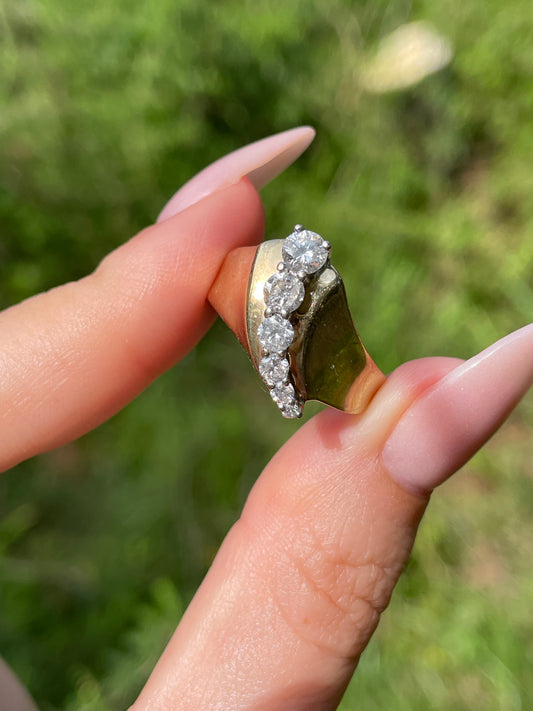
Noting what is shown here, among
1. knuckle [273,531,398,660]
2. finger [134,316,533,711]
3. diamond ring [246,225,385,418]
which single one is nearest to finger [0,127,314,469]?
diamond ring [246,225,385,418]

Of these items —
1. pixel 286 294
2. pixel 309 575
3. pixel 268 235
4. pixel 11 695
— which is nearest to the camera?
pixel 286 294

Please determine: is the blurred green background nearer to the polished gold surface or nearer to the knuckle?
the knuckle

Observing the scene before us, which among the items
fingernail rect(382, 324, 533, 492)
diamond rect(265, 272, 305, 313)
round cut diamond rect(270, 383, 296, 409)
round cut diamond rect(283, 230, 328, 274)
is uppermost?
round cut diamond rect(283, 230, 328, 274)

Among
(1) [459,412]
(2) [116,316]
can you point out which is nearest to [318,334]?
(1) [459,412]

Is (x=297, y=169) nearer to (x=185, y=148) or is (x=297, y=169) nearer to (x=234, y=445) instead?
(x=185, y=148)

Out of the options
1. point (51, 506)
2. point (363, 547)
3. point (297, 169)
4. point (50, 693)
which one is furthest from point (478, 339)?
point (50, 693)

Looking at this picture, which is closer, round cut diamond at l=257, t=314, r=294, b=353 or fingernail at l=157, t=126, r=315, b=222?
round cut diamond at l=257, t=314, r=294, b=353

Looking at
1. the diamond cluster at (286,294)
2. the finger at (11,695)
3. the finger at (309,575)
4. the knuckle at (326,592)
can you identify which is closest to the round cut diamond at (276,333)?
the diamond cluster at (286,294)

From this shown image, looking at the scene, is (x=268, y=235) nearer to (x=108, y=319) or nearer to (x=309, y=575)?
(x=108, y=319)
